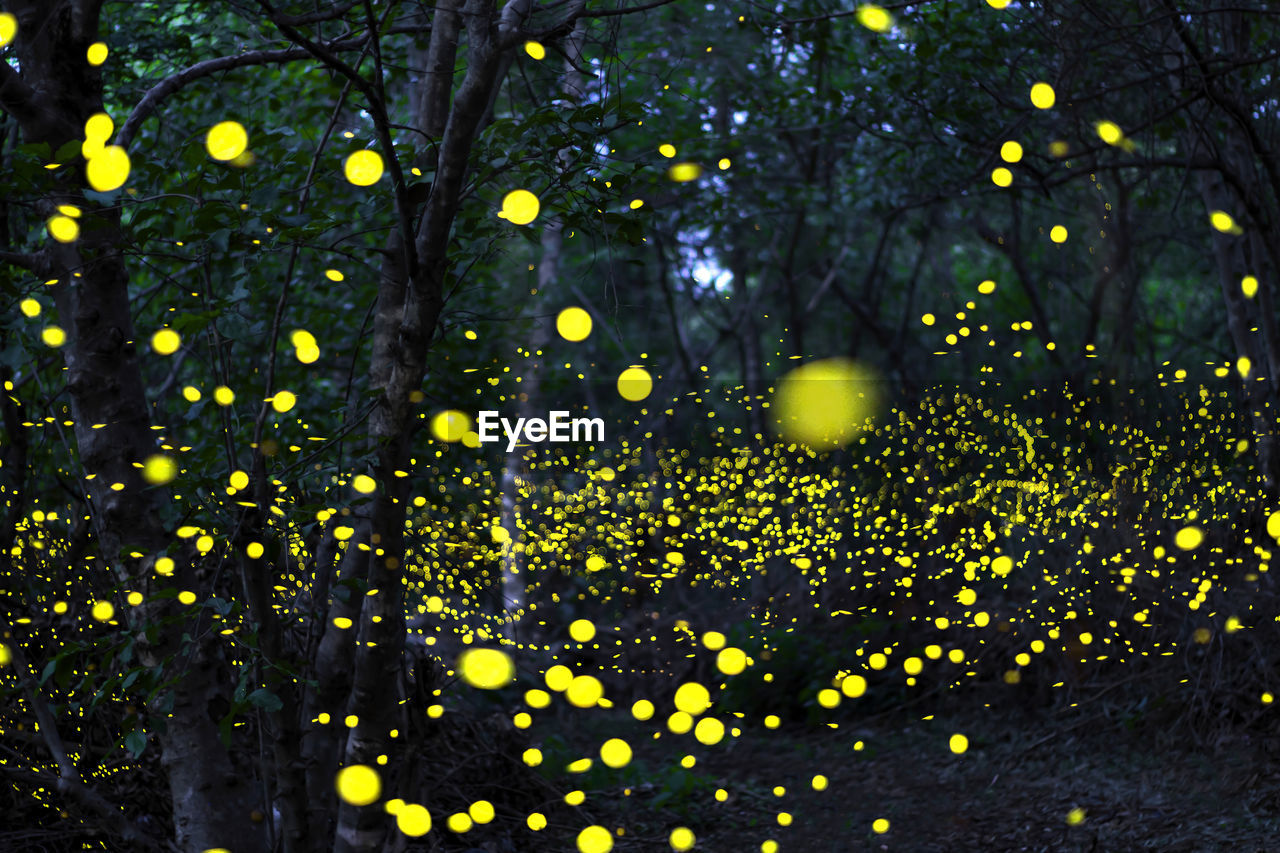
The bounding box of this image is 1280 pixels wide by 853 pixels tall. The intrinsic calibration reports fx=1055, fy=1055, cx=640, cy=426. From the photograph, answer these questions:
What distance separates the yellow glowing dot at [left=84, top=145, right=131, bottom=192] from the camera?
2.29 metres

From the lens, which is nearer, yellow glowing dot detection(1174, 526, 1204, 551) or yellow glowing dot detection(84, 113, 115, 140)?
yellow glowing dot detection(84, 113, 115, 140)

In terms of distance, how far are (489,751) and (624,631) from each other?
2876mm

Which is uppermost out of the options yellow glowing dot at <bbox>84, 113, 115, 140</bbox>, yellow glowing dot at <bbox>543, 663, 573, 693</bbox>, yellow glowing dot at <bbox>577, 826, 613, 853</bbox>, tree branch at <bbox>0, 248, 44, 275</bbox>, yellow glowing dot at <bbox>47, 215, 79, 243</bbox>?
yellow glowing dot at <bbox>84, 113, 115, 140</bbox>

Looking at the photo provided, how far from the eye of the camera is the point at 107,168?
2.33 m

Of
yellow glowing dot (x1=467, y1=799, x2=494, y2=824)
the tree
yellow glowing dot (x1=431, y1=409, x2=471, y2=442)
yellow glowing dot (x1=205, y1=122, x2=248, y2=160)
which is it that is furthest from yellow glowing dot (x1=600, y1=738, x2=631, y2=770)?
yellow glowing dot (x1=205, y1=122, x2=248, y2=160)

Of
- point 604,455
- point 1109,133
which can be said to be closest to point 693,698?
point 604,455

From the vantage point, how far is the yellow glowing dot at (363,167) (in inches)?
94.1

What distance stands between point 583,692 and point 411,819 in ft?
10.4

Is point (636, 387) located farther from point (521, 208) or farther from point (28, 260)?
point (28, 260)

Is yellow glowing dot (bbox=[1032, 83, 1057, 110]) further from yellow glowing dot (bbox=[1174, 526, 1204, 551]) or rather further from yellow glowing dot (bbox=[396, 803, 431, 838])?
yellow glowing dot (bbox=[396, 803, 431, 838])

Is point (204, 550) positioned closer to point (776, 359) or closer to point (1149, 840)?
point (1149, 840)

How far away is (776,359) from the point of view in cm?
987

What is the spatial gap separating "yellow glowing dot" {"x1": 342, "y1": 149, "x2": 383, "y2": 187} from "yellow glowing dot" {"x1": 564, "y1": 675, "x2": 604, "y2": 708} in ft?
12.3

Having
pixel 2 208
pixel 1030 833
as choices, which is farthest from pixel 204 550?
pixel 1030 833
